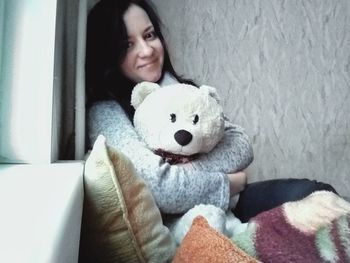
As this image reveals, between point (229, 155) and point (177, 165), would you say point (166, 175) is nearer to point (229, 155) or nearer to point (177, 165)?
point (177, 165)

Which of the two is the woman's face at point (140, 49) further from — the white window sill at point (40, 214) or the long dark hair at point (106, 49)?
the white window sill at point (40, 214)

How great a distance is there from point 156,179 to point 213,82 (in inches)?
33.0

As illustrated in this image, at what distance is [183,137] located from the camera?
963mm

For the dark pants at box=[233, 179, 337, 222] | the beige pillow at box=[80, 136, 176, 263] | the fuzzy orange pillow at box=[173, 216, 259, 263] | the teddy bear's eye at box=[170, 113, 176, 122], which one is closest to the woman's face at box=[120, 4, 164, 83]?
the teddy bear's eye at box=[170, 113, 176, 122]

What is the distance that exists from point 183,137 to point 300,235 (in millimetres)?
347

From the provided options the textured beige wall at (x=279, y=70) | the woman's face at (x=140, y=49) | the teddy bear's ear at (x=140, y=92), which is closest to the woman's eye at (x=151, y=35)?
the woman's face at (x=140, y=49)

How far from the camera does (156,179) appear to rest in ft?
3.06

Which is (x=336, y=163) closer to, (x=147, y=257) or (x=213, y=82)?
(x=213, y=82)

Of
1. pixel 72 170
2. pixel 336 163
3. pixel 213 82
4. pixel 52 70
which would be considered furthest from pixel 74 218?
pixel 336 163

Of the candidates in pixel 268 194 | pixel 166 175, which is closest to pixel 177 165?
pixel 166 175

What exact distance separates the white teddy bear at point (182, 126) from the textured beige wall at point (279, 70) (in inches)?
25.7

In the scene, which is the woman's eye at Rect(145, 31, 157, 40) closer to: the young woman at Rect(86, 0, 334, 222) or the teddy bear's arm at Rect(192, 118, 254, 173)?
the young woman at Rect(86, 0, 334, 222)

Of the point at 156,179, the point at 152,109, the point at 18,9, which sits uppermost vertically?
the point at 18,9

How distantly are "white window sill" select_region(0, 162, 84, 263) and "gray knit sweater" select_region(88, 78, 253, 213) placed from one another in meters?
0.22
